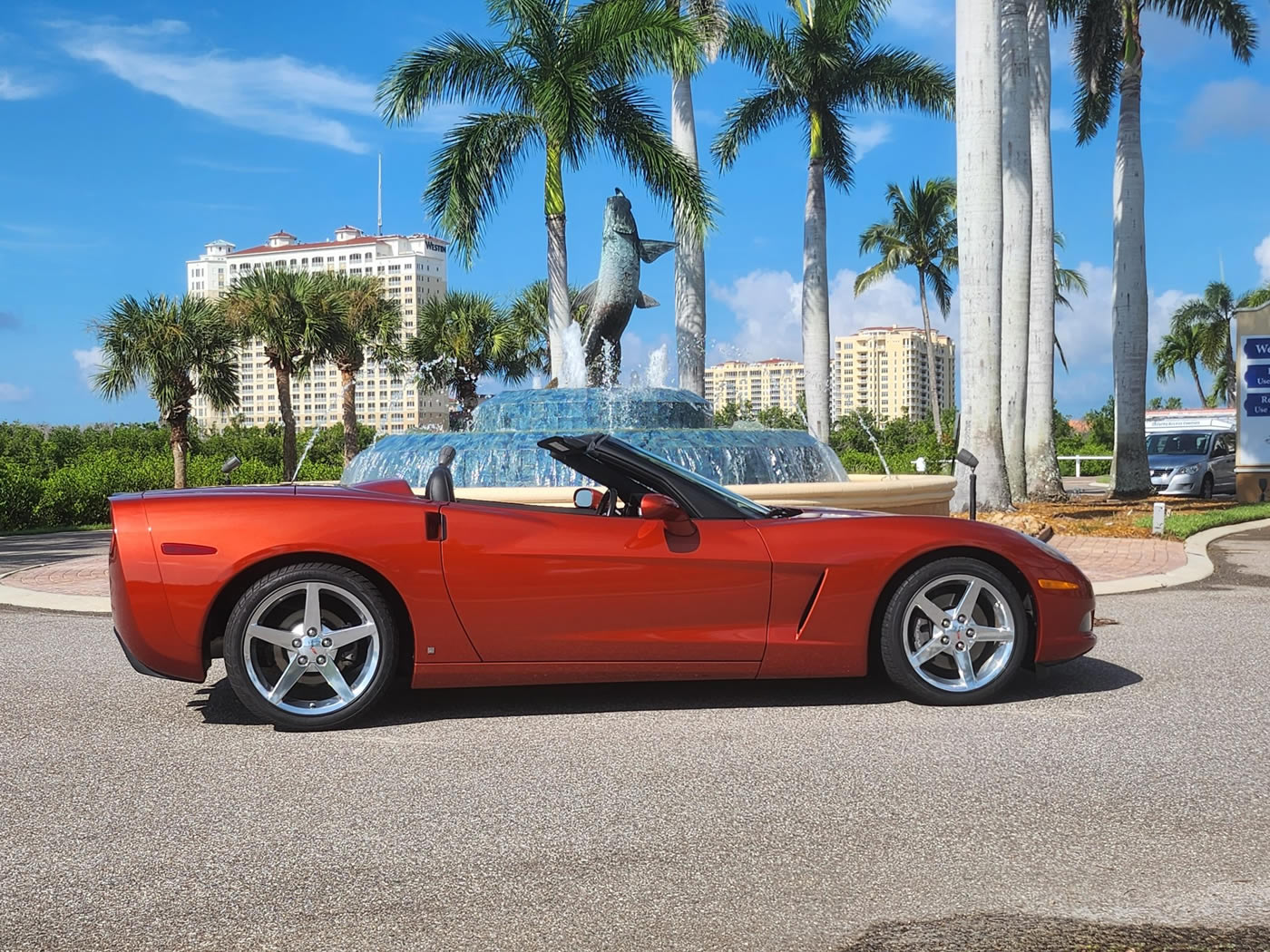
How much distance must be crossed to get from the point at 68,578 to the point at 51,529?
40.4ft

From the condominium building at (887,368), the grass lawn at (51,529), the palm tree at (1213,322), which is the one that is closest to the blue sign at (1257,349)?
the grass lawn at (51,529)

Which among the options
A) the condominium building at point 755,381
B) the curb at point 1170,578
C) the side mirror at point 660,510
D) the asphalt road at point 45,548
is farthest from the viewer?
the condominium building at point 755,381

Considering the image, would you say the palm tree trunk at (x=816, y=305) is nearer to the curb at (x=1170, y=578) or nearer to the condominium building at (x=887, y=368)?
the curb at (x=1170, y=578)

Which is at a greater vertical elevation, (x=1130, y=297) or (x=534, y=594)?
(x=1130, y=297)


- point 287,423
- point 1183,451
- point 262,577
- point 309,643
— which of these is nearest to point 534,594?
point 309,643

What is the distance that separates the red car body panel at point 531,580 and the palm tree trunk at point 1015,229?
44.7 feet

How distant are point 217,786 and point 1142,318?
75.8 feet

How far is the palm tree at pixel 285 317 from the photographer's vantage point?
34.9 m

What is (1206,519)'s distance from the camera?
53.7 feet

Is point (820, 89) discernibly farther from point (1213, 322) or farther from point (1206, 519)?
point (1213, 322)

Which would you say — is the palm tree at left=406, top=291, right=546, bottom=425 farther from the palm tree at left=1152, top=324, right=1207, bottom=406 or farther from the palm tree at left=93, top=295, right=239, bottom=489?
the palm tree at left=1152, top=324, right=1207, bottom=406

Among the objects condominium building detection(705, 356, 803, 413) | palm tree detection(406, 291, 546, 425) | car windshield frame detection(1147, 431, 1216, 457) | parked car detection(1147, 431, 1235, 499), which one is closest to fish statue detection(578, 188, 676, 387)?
parked car detection(1147, 431, 1235, 499)

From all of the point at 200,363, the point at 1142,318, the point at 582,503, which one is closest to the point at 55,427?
the point at 200,363

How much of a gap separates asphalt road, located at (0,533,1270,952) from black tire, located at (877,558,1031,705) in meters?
0.10
